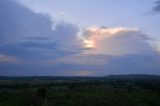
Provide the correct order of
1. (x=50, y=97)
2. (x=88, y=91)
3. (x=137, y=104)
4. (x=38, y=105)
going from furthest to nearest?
1. (x=88, y=91)
2. (x=50, y=97)
3. (x=137, y=104)
4. (x=38, y=105)

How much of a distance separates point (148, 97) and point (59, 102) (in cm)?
882

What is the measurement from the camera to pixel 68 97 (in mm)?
28234

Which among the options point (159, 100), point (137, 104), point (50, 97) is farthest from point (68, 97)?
point (159, 100)

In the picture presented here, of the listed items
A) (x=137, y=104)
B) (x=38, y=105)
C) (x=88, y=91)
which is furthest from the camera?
(x=88, y=91)

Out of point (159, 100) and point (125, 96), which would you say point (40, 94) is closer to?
point (125, 96)

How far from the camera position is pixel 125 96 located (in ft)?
98.1

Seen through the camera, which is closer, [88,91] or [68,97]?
[68,97]

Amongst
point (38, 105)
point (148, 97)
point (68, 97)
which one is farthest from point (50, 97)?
point (148, 97)

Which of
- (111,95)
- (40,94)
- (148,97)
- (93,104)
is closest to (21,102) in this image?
(40,94)

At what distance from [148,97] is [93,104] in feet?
24.1

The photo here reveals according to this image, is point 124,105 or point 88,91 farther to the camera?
point 88,91

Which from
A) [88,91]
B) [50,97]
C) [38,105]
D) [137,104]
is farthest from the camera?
[88,91]

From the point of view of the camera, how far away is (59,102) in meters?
26.2

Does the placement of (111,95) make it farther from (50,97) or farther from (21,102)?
(21,102)
